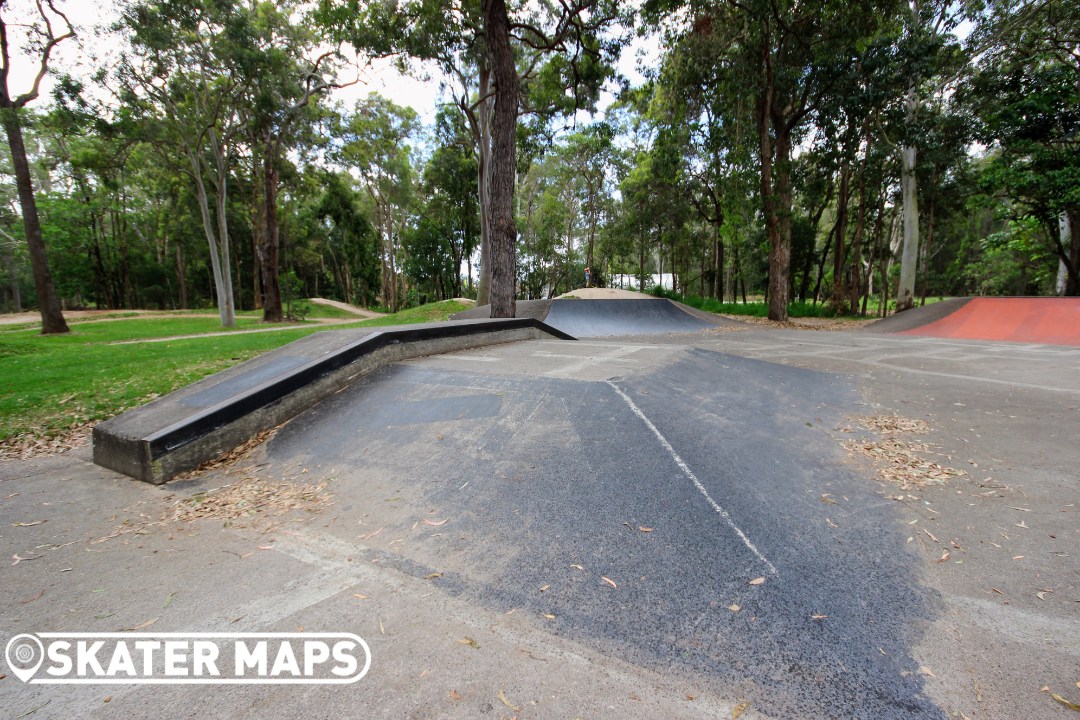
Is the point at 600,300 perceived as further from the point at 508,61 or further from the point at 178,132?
the point at 178,132

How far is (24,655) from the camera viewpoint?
6.57ft

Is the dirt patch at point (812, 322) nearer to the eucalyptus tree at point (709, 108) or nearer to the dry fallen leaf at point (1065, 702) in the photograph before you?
the eucalyptus tree at point (709, 108)

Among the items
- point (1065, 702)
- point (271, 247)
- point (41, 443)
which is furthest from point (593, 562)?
point (271, 247)

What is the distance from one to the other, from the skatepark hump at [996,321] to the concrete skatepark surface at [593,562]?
30.8 feet

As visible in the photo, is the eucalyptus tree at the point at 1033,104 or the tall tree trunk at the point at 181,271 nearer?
the eucalyptus tree at the point at 1033,104

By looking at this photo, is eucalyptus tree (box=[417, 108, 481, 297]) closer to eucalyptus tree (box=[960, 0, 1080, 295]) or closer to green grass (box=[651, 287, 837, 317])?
green grass (box=[651, 287, 837, 317])

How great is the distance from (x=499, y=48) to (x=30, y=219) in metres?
13.5

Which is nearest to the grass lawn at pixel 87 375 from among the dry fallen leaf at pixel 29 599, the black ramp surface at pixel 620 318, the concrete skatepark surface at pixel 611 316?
the dry fallen leaf at pixel 29 599

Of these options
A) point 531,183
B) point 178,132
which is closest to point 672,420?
point 178,132

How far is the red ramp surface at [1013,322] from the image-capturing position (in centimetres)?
1098

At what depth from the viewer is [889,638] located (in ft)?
6.61

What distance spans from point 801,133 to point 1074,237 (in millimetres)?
9464

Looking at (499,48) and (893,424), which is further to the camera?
(499,48)

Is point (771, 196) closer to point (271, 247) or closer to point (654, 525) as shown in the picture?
point (654, 525)
